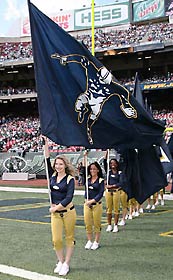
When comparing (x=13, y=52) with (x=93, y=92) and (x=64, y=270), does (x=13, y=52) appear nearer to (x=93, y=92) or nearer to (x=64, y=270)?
(x=93, y=92)

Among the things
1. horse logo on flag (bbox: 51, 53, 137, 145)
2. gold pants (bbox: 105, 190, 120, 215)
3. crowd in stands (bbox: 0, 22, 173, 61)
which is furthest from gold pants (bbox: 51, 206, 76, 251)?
crowd in stands (bbox: 0, 22, 173, 61)

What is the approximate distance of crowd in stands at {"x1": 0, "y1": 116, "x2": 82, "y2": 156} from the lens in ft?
103

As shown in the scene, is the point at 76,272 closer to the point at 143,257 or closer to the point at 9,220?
the point at 143,257

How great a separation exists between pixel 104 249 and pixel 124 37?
3443 cm

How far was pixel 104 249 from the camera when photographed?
24.7ft

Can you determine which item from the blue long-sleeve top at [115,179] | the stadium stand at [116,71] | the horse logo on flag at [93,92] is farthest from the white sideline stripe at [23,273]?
the stadium stand at [116,71]

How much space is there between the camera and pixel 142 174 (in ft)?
30.0

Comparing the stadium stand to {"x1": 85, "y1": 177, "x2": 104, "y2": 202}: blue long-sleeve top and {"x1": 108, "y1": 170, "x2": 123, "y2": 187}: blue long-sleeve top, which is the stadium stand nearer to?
{"x1": 108, "y1": 170, "x2": 123, "y2": 187}: blue long-sleeve top

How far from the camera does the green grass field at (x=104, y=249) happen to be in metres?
6.11

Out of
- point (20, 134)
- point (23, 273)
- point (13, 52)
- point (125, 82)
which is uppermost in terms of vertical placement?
point (13, 52)

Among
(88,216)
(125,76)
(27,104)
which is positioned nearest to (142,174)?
(88,216)

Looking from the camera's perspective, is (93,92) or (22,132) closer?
(93,92)

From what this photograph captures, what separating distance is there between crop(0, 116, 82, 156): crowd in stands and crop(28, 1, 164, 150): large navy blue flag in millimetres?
20445

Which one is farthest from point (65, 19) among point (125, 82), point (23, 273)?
point (23, 273)
